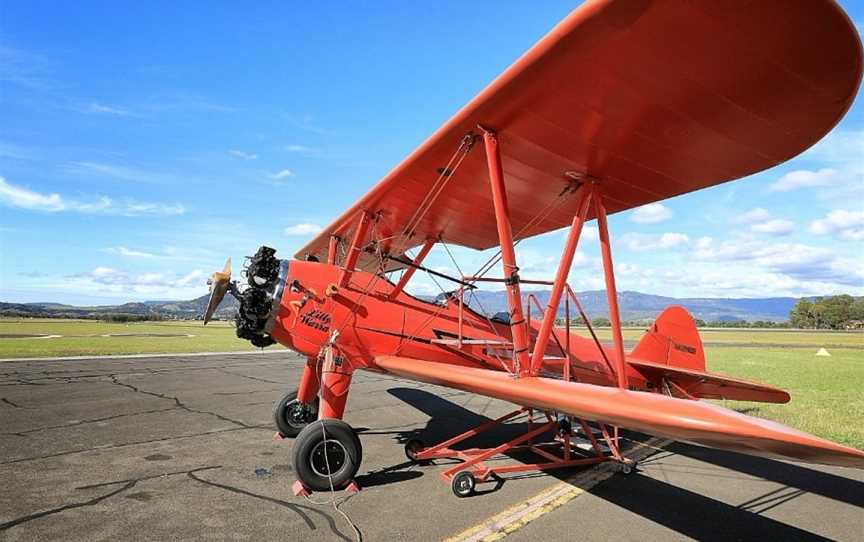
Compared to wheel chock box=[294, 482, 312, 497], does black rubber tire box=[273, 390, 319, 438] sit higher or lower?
higher

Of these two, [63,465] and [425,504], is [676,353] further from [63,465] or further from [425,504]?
[63,465]

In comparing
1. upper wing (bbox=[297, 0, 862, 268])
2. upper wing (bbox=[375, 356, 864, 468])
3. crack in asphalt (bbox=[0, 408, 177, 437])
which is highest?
upper wing (bbox=[297, 0, 862, 268])

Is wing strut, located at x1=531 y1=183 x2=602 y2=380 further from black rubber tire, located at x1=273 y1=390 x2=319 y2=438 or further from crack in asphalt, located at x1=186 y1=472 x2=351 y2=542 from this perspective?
black rubber tire, located at x1=273 y1=390 x2=319 y2=438

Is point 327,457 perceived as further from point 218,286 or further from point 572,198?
point 572,198

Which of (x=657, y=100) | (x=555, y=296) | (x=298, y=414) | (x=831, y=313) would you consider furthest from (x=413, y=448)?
(x=831, y=313)

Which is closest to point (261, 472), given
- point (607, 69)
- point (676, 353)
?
point (607, 69)

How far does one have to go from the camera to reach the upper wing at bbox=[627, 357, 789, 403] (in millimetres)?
6102

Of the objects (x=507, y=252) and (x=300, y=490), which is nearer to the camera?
(x=507, y=252)

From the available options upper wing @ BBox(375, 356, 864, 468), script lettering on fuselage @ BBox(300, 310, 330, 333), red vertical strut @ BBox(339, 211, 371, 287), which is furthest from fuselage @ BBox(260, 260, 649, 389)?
upper wing @ BBox(375, 356, 864, 468)

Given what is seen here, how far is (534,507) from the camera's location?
14.6 feet

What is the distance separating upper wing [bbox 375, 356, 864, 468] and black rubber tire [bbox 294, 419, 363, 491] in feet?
5.67

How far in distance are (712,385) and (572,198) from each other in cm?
389

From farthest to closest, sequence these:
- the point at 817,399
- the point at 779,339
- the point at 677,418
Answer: the point at 779,339 → the point at 817,399 → the point at 677,418

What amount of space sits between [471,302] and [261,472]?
140 inches
